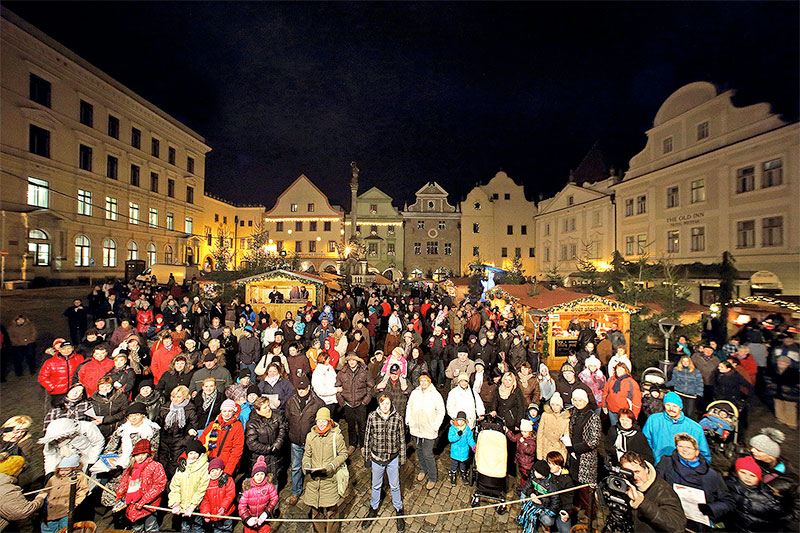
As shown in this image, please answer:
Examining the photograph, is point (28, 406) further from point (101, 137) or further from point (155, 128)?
point (155, 128)

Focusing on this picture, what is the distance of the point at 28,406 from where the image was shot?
840 centimetres

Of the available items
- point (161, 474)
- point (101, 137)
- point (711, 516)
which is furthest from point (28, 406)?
point (101, 137)

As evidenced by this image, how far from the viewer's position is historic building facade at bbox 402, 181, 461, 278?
148 feet

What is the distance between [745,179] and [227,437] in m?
27.7

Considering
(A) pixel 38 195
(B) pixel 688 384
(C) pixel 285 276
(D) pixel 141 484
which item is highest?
(A) pixel 38 195

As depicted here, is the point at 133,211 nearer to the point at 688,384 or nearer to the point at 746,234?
the point at 688,384

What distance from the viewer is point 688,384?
291 inches

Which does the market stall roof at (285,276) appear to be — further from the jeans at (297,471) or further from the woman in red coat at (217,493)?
the woman in red coat at (217,493)

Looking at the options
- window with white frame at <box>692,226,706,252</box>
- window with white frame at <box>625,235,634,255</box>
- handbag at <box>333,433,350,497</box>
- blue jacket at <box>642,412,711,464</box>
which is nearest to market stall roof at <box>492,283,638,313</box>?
blue jacket at <box>642,412,711,464</box>

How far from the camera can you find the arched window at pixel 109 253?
93.0 feet

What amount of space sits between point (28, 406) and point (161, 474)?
22.1ft

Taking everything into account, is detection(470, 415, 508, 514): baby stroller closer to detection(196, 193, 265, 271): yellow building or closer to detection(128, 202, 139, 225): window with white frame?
detection(128, 202, 139, 225): window with white frame

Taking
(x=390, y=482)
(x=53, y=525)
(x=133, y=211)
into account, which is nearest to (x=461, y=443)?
(x=390, y=482)

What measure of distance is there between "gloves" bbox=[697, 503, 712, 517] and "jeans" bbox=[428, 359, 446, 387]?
20.9 ft
